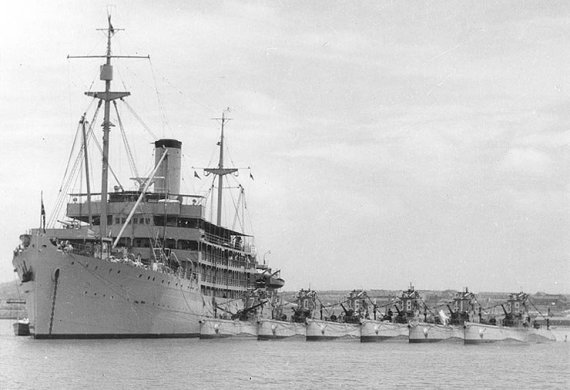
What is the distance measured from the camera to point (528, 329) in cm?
7969

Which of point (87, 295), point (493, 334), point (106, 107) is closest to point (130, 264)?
point (87, 295)

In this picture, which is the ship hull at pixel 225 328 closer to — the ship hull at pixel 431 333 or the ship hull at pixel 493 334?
the ship hull at pixel 431 333

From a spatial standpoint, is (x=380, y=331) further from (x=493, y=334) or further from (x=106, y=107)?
(x=106, y=107)

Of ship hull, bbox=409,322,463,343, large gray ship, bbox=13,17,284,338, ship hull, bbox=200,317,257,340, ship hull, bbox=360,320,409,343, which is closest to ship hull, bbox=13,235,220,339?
large gray ship, bbox=13,17,284,338

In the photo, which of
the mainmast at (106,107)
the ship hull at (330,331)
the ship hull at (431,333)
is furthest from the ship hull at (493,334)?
the mainmast at (106,107)

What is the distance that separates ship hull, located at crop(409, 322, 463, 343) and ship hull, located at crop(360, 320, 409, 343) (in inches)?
100

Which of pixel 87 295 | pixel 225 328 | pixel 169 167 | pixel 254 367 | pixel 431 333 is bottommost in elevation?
pixel 254 367

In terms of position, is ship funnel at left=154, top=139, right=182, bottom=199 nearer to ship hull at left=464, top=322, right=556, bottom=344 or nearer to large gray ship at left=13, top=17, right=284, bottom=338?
large gray ship at left=13, top=17, right=284, bottom=338

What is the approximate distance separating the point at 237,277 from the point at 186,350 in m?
28.7

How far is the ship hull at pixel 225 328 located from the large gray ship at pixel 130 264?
0.69 m

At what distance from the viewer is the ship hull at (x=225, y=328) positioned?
229 ft

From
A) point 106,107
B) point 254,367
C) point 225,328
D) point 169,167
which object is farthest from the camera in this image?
point 169,167

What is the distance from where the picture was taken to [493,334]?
2982 inches

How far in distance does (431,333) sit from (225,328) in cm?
1711
